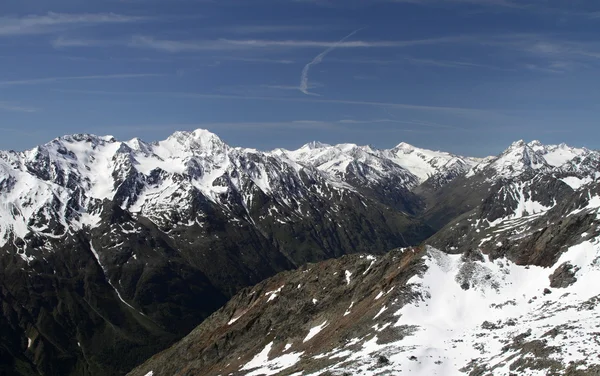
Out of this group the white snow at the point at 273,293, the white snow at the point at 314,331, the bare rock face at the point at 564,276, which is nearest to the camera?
the bare rock face at the point at 564,276

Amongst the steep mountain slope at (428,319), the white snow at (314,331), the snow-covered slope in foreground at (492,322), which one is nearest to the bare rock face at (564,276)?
the steep mountain slope at (428,319)

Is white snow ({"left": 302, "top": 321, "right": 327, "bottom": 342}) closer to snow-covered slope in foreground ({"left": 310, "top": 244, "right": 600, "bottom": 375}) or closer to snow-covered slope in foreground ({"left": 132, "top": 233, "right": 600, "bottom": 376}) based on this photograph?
snow-covered slope in foreground ({"left": 132, "top": 233, "right": 600, "bottom": 376})

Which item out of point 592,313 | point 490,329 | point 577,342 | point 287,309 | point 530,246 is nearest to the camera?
point 577,342

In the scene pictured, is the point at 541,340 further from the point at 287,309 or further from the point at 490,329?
the point at 287,309

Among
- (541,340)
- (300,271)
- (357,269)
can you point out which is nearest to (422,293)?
(541,340)

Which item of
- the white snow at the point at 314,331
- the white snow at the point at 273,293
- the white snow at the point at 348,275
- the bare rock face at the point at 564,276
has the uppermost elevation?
the bare rock face at the point at 564,276

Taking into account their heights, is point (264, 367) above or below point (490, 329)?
below

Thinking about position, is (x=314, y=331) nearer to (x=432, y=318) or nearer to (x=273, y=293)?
(x=432, y=318)

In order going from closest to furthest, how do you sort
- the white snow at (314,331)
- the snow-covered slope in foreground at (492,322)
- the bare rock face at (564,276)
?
the snow-covered slope in foreground at (492,322)
the bare rock face at (564,276)
the white snow at (314,331)

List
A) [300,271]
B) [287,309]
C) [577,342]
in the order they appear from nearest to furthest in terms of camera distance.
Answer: [577,342] → [287,309] → [300,271]

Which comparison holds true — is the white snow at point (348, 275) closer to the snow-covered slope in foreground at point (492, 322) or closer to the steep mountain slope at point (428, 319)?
the steep mountain slope at point (428, 319)

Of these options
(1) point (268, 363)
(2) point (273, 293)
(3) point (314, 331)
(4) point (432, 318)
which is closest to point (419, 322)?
(4) point (432, 318)
